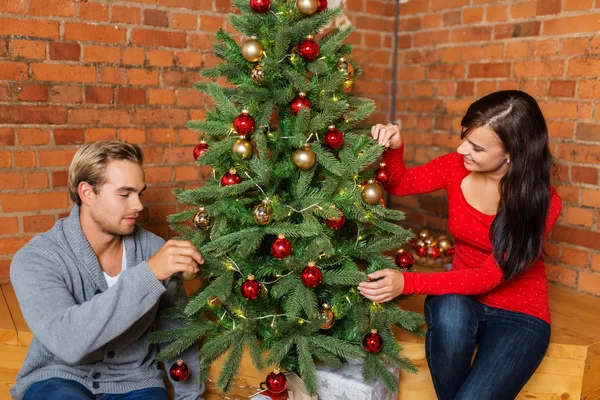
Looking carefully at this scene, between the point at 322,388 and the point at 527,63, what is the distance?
1.79 m

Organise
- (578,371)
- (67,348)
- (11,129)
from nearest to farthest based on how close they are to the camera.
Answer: (67,348), (578,371), (11,129)

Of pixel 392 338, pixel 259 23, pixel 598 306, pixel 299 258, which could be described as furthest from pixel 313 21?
pixel 598 306

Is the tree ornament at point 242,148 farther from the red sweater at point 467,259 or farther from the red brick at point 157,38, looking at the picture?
the red brick at point 157,38

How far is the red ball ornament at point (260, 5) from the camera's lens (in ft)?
5.45

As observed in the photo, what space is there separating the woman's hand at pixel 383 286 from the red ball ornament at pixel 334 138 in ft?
1.34

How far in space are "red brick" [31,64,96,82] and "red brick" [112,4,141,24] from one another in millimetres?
250

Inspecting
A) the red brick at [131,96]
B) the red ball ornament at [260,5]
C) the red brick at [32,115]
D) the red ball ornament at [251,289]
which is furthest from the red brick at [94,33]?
the red ball ornament at [251,289]

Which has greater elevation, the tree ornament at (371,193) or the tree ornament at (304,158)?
the tree ornament at (304,158)

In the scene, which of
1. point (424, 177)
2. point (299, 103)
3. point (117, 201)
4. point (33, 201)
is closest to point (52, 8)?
point (33, 201)

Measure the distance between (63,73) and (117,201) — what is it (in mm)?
952

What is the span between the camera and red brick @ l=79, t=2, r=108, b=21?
2.41 meters

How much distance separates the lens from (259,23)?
1.71 metres

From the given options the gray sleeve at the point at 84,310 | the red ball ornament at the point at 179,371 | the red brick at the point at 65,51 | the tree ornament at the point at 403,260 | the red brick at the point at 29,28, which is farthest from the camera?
the red brick at the point at 65,51

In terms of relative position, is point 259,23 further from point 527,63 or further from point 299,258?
point 527,63
